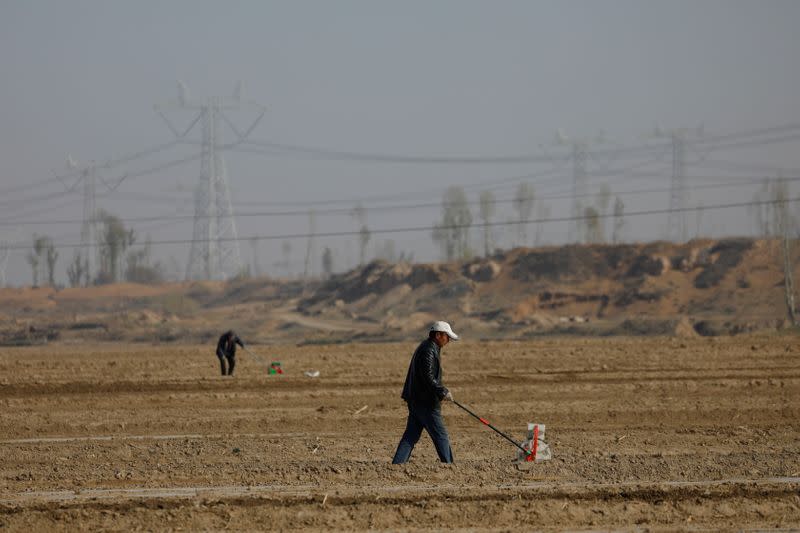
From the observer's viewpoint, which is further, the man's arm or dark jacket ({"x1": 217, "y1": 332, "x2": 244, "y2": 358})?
dark jacket ({"x1": 217, "y1": 332, "x2": 244, "y2": 358})

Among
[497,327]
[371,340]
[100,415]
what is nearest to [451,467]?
[100,415]

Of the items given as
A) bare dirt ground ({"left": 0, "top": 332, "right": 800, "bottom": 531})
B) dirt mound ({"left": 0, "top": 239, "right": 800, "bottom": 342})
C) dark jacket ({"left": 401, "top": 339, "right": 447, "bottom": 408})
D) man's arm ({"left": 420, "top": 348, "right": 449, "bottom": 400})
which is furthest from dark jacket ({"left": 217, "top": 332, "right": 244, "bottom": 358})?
dirt mound ({"left": 0, "top": 239, "right": 800, "bottom": 342})

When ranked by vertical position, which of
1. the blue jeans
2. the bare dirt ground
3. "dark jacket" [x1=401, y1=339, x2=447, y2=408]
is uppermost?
"dark jacket" [x1=401, y1=339, x2=447, y2=408]

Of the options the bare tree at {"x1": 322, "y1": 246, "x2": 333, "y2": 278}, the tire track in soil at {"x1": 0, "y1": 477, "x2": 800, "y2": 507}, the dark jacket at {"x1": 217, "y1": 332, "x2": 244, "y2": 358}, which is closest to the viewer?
the tire track in soil at {"x1": 0, "y1": 477, "x2": 800, "y2": 507}

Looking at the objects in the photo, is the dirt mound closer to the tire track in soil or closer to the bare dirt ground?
the bare dirt ground

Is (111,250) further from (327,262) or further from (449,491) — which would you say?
(449,491)

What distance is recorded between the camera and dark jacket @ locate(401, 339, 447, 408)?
10.8 m

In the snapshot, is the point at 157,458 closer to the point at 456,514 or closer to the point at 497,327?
the point at 456,514

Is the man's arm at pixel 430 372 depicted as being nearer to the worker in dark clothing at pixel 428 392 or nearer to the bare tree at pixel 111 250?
the worker in dark clothing at pixel 428 392

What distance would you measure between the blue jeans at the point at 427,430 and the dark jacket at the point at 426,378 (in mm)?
89

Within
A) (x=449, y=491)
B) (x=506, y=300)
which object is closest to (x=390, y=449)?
(x=449, y=491)

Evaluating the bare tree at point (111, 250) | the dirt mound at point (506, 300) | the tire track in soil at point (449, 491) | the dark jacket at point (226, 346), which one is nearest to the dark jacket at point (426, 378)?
the tire track in soil at point (449, 491)

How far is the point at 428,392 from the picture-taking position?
1088 cm

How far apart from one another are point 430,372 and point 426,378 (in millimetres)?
82
